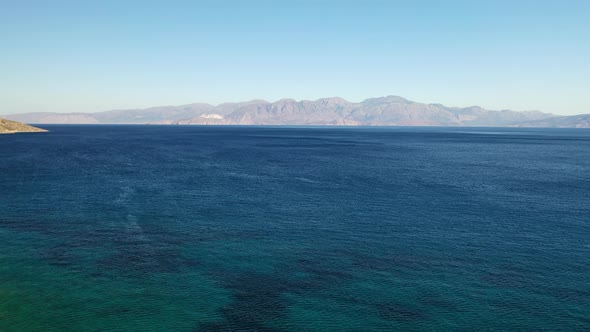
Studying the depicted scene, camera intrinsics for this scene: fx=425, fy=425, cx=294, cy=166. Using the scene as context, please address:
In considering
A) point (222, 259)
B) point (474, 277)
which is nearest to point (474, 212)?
point (474, 277)

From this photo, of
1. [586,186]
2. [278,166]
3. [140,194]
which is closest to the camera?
[140,194]

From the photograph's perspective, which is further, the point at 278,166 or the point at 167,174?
the point at 278,166

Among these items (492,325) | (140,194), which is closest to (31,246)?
(140,194)

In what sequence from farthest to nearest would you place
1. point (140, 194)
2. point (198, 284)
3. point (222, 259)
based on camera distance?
1. point (140, 194)
2. point (222, 259)
3. point (198, 284)

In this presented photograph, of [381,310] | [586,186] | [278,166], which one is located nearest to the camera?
[381,310]

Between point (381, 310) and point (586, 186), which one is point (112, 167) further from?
→ point (586, 186)

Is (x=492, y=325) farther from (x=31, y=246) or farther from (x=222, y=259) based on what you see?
(x=31, y=246)
